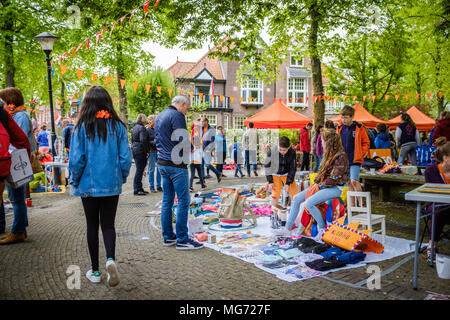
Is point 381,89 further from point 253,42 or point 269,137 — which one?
point 253,42

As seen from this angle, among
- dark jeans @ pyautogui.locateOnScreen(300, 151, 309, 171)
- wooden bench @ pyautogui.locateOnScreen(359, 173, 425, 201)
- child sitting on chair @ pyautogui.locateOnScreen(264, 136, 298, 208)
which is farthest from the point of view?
dark jeans @ pyautogui.locateOnScreen(300, 151, 309, 171)

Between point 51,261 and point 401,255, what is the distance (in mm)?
4381

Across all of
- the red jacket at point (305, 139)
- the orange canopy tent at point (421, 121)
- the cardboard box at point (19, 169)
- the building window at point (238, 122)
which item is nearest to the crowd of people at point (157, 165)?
the cardboard box at point (19, 169)

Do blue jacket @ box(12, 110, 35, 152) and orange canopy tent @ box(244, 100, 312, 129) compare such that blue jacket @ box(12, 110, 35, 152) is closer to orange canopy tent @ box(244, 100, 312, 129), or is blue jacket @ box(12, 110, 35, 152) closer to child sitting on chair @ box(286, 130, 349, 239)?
child sitting on chair @ box(286, 130, 349, 239)

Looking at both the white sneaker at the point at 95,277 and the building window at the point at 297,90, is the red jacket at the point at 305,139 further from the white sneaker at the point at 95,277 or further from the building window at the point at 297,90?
the building window at the point at 297,90

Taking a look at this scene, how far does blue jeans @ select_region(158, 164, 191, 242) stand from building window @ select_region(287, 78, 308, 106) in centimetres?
3195

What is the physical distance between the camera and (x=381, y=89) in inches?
935

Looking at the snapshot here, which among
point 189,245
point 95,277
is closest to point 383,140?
point 189,245

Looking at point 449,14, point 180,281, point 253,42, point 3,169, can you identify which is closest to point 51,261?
point 3,169

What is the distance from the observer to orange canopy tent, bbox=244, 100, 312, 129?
1383 cm

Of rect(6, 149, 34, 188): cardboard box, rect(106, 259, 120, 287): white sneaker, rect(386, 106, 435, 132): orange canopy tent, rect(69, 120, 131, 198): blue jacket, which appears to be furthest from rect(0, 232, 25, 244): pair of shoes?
rect(386, 106, 435, 132): orange canopy tent

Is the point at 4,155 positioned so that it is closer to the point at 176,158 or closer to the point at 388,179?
the point at 176,158

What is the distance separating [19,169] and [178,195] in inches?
78.4

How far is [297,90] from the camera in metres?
35.7
